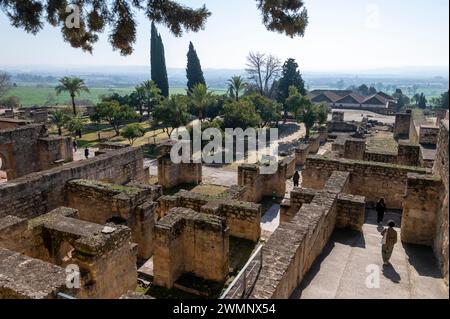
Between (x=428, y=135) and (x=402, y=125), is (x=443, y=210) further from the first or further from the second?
(x=402, y=125)

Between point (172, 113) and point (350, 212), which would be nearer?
point (350, 212)

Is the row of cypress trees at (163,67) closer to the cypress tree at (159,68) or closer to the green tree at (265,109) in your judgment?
the cypress tree at (159,68)

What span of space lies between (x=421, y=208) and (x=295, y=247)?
4.07 m

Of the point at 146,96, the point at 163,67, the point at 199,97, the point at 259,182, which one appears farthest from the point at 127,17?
the point at 163,67

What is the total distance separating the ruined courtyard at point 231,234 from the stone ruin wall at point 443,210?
0.13 ft

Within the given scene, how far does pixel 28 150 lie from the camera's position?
18.5 metres

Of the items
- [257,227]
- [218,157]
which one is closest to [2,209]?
[257,227]

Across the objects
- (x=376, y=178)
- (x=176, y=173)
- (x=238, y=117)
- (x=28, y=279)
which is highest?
(x=238, y=117)

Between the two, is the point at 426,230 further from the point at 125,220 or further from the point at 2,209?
the point at 2,209

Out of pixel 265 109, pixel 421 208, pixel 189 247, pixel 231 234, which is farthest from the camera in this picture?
pixel 265 109

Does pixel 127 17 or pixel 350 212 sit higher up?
pixel 127 17

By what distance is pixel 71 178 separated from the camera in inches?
533

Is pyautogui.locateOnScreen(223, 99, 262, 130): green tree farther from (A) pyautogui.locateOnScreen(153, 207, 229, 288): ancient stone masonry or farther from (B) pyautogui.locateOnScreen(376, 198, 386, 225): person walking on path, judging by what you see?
(B) pyautogui.locateOnScreen(376, 198, 386, 225): person walking on path

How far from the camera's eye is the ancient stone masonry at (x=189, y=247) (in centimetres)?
1008
